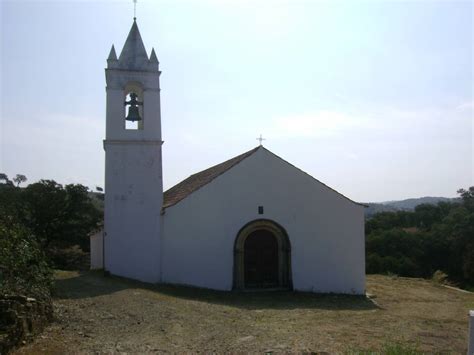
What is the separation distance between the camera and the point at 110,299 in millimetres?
10477

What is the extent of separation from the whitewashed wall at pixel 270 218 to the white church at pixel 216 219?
0.10ft

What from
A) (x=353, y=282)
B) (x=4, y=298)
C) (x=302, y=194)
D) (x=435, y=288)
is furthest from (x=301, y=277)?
(x=4, y=298)

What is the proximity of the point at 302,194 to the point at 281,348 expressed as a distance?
8325mm

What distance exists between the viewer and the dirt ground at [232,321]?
23.7 feet

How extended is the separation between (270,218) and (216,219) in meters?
1.76

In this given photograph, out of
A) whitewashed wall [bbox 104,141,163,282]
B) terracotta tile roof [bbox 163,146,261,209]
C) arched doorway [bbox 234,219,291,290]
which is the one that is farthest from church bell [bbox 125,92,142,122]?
arched doorway [bbox 234,219,291,290]

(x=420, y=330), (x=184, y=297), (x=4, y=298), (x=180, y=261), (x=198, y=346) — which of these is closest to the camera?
(x=4, y=298)

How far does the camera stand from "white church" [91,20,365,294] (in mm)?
14344

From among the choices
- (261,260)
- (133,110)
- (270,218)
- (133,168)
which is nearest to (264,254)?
(261,260)

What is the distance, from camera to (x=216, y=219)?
571 inches

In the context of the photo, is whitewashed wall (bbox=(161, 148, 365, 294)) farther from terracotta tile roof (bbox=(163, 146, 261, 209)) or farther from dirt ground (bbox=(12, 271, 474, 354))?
dirt ground (bbox=(12, 271, 474, 354))

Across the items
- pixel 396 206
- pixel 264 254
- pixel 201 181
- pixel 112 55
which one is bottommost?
pixel 264 254

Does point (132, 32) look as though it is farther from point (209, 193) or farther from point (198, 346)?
point (198, 346)

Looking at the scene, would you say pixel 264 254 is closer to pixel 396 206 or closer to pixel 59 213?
pixel 59 213
